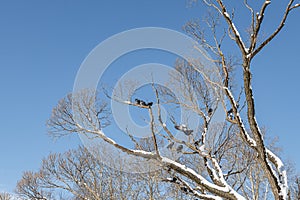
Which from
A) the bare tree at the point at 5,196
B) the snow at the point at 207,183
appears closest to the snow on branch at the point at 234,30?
the snow at the point at 207,183

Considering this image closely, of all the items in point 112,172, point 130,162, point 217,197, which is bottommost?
point 217,197

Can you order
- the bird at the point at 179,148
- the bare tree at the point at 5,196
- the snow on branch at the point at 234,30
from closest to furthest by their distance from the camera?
the snow on branch at the point at 234,30 → the bird at the point at 179,148 → the bare tree at the point at 5,196

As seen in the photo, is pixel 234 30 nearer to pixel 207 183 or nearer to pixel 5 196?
Answer: pixel 207 183

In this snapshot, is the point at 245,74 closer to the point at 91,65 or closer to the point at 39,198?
the point at 91,65

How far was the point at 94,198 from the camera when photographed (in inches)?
571

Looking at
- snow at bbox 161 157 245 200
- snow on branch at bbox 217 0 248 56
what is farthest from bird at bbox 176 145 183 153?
snow on branch at bbox 217 0 248 56

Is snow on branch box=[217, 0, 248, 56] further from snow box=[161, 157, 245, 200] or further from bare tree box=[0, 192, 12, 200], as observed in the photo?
bare tree box=[0, 192, 12, 200]

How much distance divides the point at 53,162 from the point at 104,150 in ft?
20.7

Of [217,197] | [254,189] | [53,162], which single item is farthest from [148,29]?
[53,162]

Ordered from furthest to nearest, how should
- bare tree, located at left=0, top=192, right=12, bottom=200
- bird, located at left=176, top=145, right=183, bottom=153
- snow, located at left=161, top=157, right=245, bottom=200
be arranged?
bare tree, located at left=0, top=192, right=12, bottom=200 < bird, located at left=176, top=145, right=183, bottom=153 < snow, located at left=161, top=157, right=245, bottom=200

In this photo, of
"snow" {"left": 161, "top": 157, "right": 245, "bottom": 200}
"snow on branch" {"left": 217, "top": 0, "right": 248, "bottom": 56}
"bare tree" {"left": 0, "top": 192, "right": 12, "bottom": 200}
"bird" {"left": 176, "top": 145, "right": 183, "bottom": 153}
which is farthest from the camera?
"bare tree" {"left": 0, "top": 192, "right": 12, "bottom": 200}

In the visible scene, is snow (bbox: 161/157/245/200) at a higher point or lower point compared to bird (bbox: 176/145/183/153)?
lower

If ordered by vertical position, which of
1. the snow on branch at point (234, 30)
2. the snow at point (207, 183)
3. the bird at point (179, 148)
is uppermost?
the snow on branch at point (234, 30)

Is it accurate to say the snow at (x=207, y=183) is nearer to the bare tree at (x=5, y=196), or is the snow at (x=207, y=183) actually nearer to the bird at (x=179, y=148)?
the bird at (x=179, y=148)
